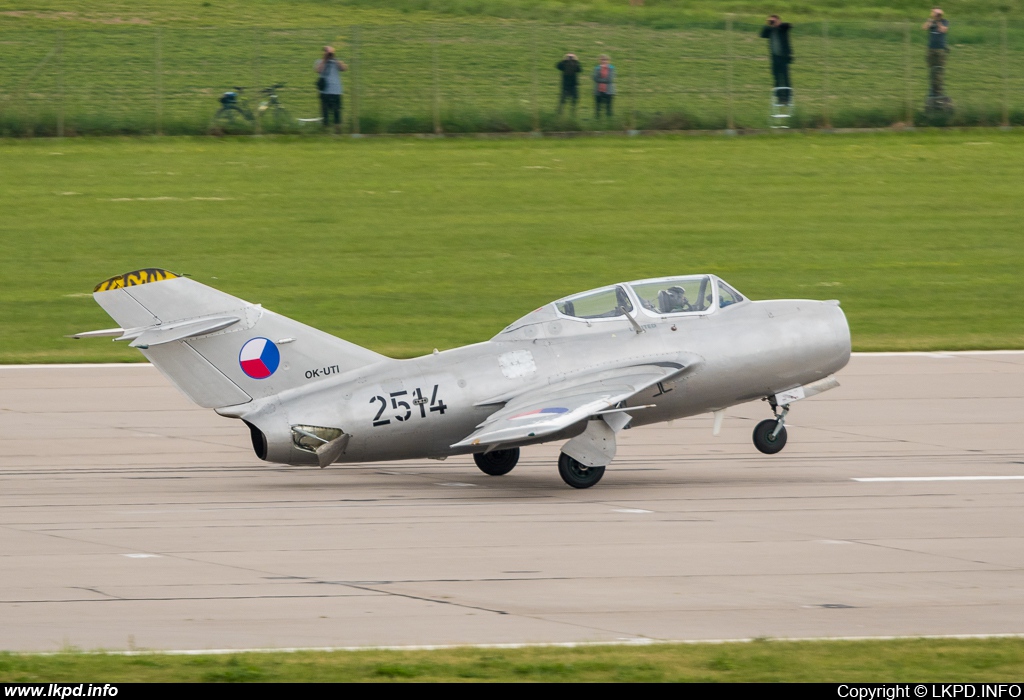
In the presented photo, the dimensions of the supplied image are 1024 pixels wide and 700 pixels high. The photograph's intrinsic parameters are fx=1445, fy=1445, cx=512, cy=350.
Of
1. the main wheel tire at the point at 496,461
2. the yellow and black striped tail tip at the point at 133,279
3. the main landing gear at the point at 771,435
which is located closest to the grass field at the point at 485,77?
the main landing gear at the point at 771,435

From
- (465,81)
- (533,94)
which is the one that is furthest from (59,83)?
(533,94)

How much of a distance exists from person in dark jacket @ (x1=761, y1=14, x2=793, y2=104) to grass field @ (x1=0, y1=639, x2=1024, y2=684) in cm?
3184

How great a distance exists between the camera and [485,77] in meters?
40.9

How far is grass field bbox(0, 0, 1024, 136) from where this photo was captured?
39.3 meters

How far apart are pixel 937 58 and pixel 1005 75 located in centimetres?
287

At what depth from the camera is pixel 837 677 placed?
873 centimetres

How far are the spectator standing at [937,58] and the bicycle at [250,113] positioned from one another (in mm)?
17799

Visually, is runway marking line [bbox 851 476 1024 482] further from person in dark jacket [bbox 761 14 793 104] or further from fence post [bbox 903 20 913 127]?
fence post [bbox 903 20 913 127]

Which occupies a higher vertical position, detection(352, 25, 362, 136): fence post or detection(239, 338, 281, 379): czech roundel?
detection(352, 25, 362, 136): fence post

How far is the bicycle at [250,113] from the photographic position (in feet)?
128

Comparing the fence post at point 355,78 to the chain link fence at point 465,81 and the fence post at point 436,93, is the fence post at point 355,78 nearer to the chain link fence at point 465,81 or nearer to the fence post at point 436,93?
the chain link fence at point 465,81

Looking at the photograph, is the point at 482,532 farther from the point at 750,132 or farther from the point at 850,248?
the point at 750,132

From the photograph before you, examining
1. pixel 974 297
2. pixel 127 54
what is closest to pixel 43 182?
pixel 127 54

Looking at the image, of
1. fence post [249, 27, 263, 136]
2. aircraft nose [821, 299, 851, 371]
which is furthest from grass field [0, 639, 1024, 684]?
fence post [249, 27, 263, 136]
